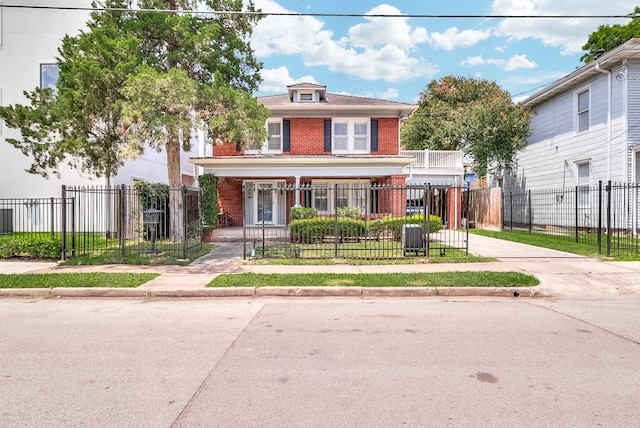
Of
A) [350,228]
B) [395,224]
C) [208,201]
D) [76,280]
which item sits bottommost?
[76,280]

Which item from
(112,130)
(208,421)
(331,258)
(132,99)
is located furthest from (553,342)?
(112,130)

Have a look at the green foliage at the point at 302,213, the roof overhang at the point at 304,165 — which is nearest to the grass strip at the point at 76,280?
the green foliage at the point at 302,213

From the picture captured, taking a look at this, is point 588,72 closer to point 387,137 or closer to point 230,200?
point 387,137

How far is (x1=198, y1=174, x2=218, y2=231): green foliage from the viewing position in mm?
16812

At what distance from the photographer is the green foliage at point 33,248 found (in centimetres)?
1193

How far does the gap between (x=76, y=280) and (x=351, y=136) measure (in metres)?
15.1

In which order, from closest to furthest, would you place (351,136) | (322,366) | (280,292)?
(322,366) < (280,292) < (351,136)

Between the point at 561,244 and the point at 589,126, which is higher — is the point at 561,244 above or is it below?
below

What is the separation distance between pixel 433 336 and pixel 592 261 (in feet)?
27.0

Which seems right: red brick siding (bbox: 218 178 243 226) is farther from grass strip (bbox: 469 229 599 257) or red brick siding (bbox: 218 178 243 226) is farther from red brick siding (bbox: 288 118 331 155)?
grass strip (bbox: 469 229 599 257)

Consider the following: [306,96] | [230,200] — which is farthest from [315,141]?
[230,200]

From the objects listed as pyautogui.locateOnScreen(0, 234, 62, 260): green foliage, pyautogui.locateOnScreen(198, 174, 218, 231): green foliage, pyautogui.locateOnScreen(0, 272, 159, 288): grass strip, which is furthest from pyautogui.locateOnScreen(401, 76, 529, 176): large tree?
pyautogui.locateOnScreen(0, 234, 62, 260): green foliage

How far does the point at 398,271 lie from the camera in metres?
10.1

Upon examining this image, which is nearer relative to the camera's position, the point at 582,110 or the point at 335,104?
the point at 582,110
